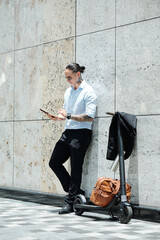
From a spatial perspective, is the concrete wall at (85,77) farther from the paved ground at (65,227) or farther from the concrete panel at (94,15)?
the paved ground at (65,227)

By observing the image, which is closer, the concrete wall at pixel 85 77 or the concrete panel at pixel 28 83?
the concrete wall at pixel 85 77

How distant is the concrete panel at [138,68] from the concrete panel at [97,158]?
1.44 ft

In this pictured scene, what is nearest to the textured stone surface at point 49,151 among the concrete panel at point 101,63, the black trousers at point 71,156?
the black trousers at point 71,156

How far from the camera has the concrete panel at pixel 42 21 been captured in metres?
8.01

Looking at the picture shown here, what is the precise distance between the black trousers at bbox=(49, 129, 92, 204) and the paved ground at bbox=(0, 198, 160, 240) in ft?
1.32

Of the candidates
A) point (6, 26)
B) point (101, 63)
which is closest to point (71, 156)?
point (101, 63)

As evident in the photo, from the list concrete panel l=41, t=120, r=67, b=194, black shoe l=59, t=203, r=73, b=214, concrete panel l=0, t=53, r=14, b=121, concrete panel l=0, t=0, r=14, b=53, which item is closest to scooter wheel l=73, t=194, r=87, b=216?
black shoe l=59, t=203, r=73, b=214

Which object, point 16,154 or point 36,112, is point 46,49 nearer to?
point 36,112

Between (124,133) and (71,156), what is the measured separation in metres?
1.06

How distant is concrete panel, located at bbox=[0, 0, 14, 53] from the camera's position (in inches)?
366

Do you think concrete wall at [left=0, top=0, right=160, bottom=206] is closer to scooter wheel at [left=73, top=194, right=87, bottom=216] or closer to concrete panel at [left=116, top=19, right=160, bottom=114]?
concrete panel at [left=116, top=19, right=160, bottom=114]

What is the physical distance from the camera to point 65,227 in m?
5.77

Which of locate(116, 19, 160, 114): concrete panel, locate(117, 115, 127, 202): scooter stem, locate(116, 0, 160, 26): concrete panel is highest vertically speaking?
locate(116, 0, 160, 26): concrete panel

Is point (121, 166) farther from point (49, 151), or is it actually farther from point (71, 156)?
point (49, 151)
